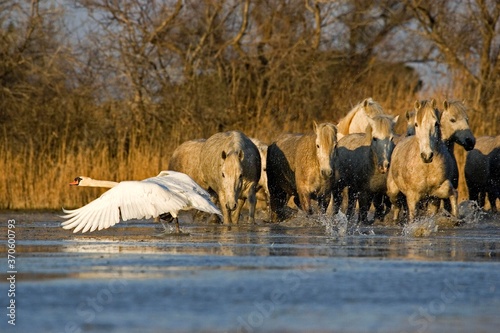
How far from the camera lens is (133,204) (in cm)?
1229

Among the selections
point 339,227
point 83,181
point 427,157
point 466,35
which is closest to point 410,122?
point 427,157

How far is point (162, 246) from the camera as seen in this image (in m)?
11.8

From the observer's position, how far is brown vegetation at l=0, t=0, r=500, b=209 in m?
25.2

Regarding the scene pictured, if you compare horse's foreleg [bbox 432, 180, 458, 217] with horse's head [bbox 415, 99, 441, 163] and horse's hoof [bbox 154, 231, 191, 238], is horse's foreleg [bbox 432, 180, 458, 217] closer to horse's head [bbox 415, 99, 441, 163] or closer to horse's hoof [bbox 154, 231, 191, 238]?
horse's head [bbox 415, 99, 441, 163]

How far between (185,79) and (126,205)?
57.3 feet

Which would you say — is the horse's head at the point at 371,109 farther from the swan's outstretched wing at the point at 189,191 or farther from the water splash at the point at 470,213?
the swan's outstretched wing at the point at 189,191

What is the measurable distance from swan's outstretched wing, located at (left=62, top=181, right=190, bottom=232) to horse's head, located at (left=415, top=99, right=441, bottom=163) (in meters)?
3.86

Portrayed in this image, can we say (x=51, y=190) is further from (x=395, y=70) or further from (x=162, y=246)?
(x=395, y=70)

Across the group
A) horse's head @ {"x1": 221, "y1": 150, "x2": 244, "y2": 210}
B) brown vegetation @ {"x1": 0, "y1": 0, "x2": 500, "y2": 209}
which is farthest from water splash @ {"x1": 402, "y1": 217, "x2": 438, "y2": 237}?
brown vegetation @ {"x1": 0, "y1": 0, "x2": 500, "y2": 209}

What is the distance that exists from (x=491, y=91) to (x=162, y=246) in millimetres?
19972

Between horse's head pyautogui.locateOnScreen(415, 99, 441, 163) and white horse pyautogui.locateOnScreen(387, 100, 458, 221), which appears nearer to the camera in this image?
horse's head pyautogui.locateOnScreen(415, 99, 441, 163)

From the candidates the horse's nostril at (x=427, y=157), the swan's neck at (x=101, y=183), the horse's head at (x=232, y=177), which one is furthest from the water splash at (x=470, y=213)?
the swan's neck at (x=101, y=183)

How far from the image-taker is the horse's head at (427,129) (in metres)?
14.7

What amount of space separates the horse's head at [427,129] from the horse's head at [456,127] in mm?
2015
